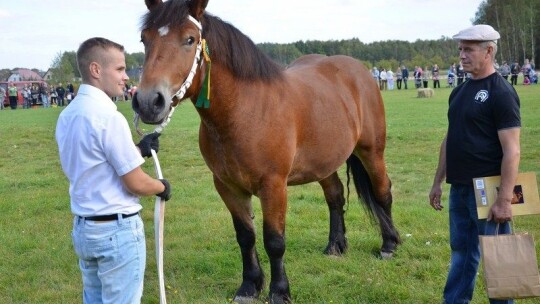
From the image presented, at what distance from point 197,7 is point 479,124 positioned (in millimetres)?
2027

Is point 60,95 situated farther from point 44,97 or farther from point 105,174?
point 105,174

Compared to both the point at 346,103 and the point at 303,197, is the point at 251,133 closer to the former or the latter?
the point at 346,103

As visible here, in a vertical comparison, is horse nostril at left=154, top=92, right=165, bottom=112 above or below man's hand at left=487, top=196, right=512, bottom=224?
above

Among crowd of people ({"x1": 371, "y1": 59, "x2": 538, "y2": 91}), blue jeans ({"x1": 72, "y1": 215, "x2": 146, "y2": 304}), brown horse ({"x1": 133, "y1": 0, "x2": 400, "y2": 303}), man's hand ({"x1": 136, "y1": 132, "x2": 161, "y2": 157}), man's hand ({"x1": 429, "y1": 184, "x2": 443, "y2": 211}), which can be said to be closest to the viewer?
blue jeans ({"x1": 72, "y1": 215, "x2": 146, "y2": 304})

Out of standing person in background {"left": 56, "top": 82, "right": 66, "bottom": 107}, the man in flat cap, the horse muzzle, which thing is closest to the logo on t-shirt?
the man in flat cap

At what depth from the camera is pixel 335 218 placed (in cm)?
593

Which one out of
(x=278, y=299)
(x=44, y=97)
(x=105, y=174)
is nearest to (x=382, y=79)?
(x=44, y=97)

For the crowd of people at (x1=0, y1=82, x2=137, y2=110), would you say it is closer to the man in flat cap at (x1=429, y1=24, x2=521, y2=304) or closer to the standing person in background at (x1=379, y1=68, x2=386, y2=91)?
the standing person in background at (x1=379, y1=68, x2=386, y2=91)

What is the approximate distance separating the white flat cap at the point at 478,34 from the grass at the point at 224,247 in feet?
6.83

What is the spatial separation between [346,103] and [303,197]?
2760 mm

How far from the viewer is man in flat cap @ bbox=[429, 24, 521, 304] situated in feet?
11.2

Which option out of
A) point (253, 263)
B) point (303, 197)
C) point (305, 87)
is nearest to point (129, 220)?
point (253, 263)

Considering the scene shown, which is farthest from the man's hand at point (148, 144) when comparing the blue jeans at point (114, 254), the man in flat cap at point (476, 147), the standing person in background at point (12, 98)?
the standing person in background at point (12, 98)

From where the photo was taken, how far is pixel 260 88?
14.2 feet
